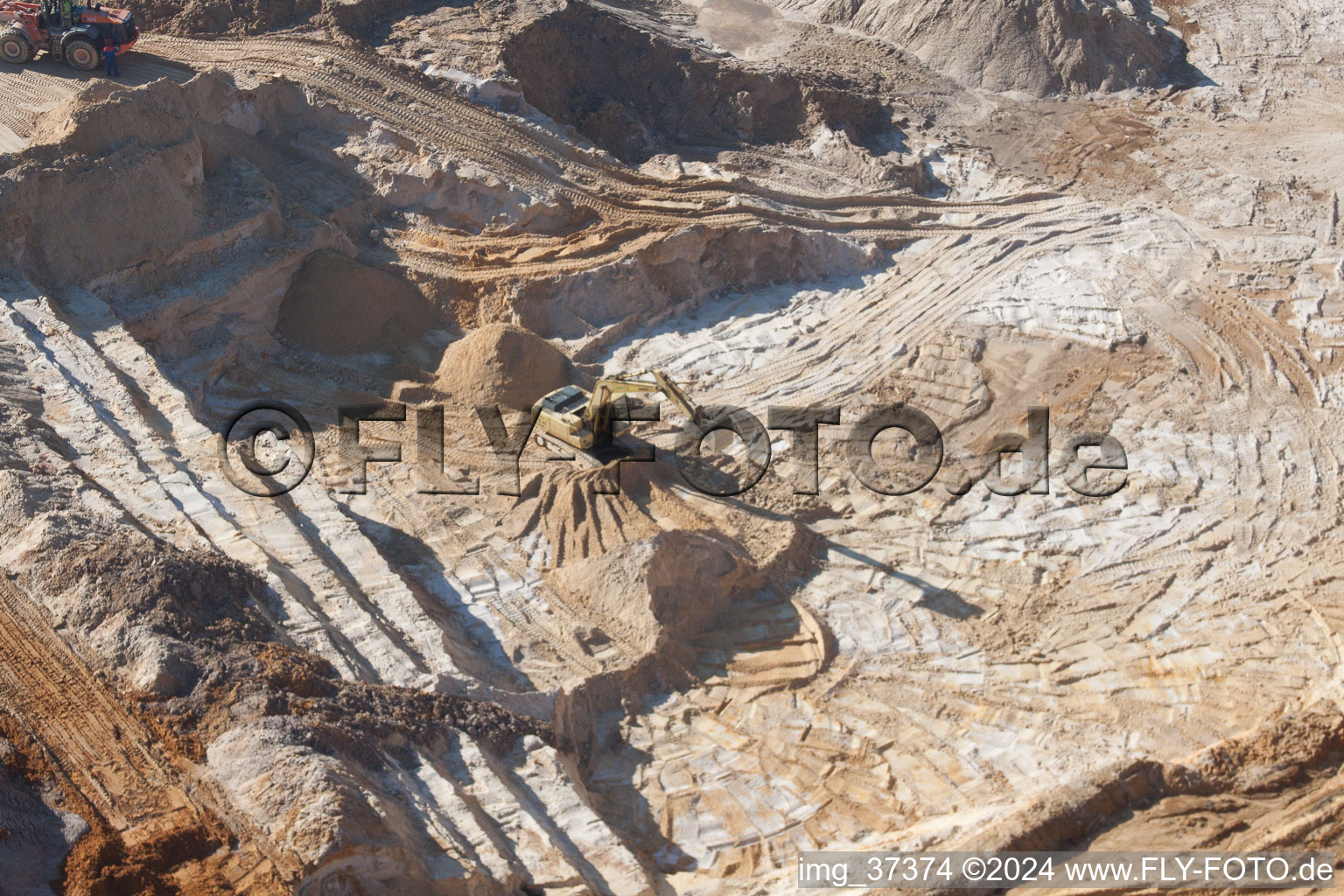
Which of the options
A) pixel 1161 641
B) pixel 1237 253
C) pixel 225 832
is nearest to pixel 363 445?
pixel 225 832

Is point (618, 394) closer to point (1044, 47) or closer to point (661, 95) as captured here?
point (661, 95)

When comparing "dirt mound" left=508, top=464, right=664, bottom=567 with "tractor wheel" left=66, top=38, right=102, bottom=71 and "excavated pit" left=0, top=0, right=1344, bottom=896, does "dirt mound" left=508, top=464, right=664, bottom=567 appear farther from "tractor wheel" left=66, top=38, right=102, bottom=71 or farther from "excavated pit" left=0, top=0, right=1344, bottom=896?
"tractor wheel" left=66, top=38, right=102, bottom=71

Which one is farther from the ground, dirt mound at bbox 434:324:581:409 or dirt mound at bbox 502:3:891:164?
dirt mound at bbox 502:3:891:164

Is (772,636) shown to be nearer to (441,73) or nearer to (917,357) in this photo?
(917,357)

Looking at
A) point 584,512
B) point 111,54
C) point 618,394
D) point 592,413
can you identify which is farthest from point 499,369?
point 111,54

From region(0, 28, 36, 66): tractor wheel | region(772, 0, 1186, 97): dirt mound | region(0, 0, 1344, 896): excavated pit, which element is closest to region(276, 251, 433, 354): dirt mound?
region(0, 0, 1344, 896): excavated pit
